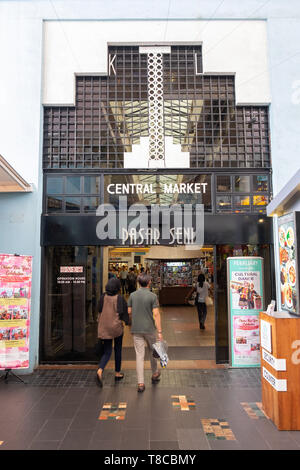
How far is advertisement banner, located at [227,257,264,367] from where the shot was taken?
5.88 meters

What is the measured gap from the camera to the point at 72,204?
6.38 m

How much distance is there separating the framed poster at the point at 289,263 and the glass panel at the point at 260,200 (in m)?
2.03

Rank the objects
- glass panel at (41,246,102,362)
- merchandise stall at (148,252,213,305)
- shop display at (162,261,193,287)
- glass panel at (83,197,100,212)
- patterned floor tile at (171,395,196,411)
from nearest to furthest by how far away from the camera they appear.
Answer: patterned floor tile at (171,395,196,411) < glass panel at (41,246,102,362) < glass panel at (83,197,100,212) < merchandise stall at (148,252,213,305) < shop display at (162,261,193,287)

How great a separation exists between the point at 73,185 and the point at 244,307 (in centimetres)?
405

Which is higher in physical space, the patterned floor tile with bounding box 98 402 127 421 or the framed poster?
the framed poster

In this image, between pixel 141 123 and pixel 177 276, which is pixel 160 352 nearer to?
pixel 141 123

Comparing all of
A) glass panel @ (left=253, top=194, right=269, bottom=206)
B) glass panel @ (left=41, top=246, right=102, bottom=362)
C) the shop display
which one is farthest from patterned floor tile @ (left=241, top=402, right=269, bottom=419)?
the shop display

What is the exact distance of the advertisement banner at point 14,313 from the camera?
Answer: 5.30 meters

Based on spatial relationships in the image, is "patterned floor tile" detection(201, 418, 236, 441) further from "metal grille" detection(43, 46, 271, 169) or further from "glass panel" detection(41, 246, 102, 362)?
"metal grille" detection(43, 46, 271, 169)

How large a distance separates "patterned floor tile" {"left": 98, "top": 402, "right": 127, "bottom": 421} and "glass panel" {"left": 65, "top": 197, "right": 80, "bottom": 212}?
11.7ft

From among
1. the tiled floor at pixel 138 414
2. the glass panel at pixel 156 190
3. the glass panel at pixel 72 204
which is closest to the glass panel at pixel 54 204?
the glass panel at pixel 72 204
